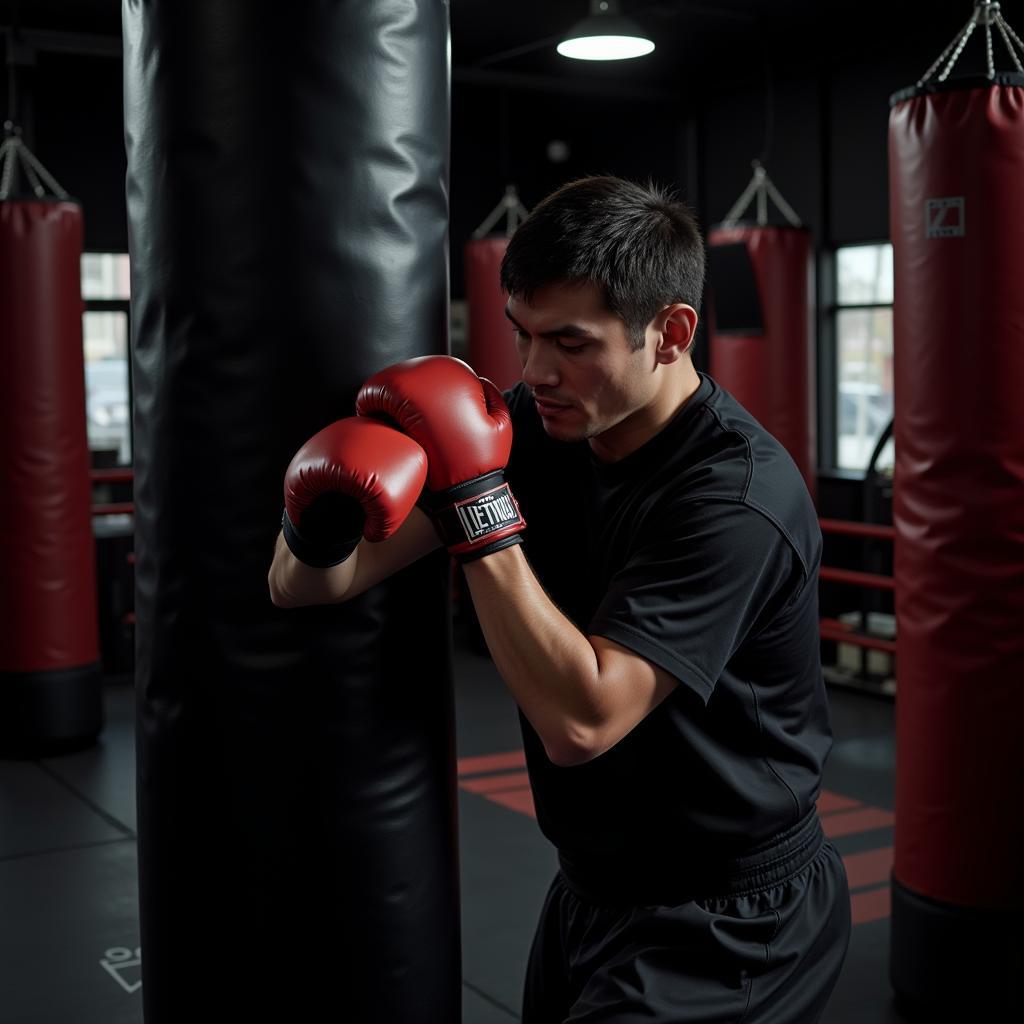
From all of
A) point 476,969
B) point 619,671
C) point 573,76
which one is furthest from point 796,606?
point 573,76

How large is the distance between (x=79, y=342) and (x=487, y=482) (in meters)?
3.96

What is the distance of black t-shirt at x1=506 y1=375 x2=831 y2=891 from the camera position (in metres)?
1.50

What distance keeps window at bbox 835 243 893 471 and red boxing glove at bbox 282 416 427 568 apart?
6.37 m

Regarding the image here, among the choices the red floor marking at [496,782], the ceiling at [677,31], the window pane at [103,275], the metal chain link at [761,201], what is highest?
the ceiling at [677,31]

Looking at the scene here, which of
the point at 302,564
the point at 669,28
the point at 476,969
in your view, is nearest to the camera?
the point at 302,564

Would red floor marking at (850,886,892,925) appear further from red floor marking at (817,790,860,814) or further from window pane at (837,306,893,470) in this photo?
window pane at (837,306,893,470)

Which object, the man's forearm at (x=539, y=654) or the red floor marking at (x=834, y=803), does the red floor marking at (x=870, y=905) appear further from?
the man's forearm at (x=539, y=654)

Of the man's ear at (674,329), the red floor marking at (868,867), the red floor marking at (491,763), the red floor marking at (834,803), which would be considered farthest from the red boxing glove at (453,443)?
the red floor marking at (491,763)

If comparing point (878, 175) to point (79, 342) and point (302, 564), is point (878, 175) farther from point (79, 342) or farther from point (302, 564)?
point (302, 564)

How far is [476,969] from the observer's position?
10.4 ft

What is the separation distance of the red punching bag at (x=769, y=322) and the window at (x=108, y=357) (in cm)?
376

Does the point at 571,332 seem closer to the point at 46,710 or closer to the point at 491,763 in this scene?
the point at 491,763

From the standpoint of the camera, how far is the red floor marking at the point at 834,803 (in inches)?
173

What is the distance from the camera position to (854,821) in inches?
168
